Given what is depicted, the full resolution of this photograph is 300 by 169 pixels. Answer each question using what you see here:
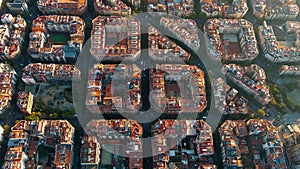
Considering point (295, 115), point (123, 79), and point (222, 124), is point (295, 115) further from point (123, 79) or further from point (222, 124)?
point (123, 79)

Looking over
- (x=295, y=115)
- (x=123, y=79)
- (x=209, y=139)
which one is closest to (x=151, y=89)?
(x=123, y=79)

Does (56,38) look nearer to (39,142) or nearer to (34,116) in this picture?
Result: (34,116)

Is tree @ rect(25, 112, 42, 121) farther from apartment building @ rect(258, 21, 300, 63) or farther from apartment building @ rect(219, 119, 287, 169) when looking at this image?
apartment building @ rect(258, 21, 300, 63)

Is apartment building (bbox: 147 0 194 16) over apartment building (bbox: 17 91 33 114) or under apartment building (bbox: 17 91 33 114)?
over

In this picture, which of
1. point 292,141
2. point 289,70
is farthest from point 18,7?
point 292,141

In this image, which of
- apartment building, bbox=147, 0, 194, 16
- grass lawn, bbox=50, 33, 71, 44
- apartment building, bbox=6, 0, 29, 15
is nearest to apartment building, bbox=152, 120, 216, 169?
apartment building, bbox=147, 0, 194, 16

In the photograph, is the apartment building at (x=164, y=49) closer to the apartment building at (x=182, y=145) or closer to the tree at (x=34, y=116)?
the apartment building at (x=182, y=145)
